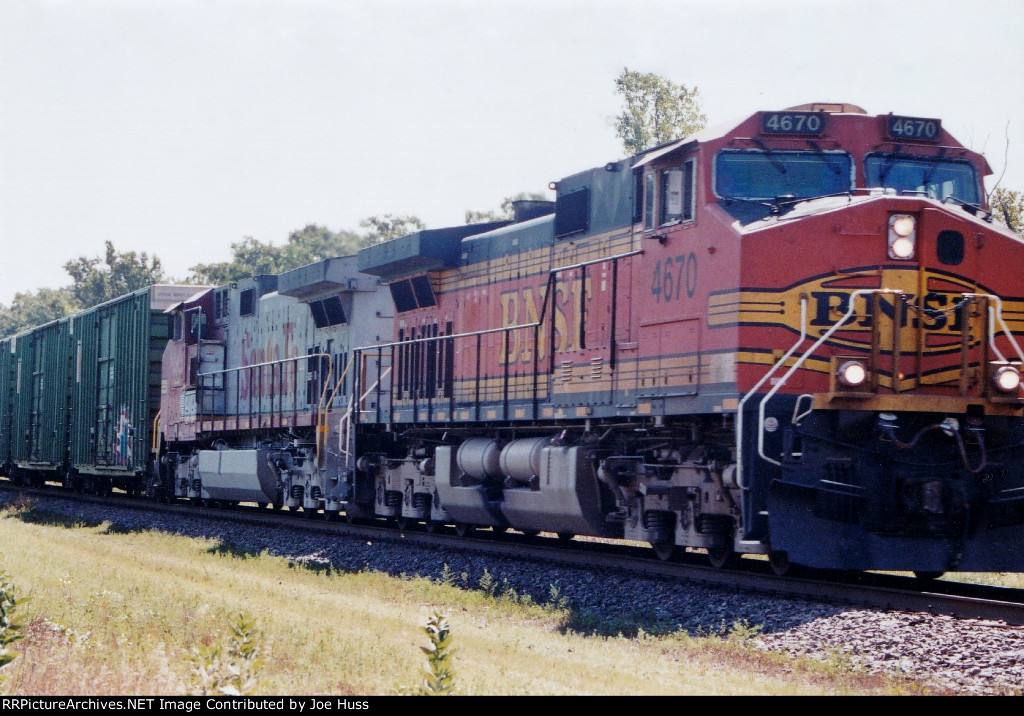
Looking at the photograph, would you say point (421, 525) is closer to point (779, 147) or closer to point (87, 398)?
point (779, 147)

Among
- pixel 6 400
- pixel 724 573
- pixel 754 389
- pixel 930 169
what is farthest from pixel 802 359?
pixel 6 400

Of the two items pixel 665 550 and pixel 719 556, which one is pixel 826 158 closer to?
pixel 719 556

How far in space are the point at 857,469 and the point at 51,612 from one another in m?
6.24

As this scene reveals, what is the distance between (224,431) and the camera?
859 inches

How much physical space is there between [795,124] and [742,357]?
208 centimetres

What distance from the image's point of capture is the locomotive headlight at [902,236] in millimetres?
9461

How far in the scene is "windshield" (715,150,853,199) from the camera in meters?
10.1

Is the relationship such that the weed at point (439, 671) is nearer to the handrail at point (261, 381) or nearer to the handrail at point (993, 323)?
the handrail at point (993, 323)

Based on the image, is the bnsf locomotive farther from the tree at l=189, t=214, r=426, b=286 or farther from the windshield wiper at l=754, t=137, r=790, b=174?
the tree at l=189, t=214, r=426, b=286

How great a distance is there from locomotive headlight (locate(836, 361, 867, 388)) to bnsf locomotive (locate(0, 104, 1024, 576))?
0.02 meters

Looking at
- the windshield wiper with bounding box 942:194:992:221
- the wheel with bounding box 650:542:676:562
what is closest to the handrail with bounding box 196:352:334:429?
the wheel with bounding box 650:542:676:562

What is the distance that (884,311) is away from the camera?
30.9 feet

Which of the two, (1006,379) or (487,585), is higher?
(1006,379)
